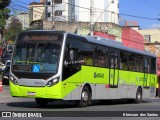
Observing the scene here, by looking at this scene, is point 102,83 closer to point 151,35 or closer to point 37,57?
point 37,57

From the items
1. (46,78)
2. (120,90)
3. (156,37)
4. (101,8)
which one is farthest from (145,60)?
(156,37)

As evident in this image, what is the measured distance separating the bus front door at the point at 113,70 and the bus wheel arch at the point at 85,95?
263cm

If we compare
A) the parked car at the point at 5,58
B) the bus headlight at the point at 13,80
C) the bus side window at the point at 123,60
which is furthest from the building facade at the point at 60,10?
the bus headlight at the point at 13,80

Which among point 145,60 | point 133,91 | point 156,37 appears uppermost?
point 156,37

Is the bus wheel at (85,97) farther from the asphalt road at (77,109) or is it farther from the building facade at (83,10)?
the building facade at (83,10)

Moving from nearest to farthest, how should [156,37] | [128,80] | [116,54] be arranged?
[116,54] → [128,80] → [156,37]

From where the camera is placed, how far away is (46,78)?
58.0 feet

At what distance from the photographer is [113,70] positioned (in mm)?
22859

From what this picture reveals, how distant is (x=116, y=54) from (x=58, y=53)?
5951 millimetres

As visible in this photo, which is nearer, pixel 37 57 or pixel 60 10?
pixel 37 57

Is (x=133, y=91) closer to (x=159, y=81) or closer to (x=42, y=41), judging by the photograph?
(x=42, y=41)

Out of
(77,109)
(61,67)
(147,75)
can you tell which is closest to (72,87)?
(77,109)

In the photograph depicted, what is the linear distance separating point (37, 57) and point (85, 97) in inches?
122

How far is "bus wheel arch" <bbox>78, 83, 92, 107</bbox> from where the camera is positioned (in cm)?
1942
